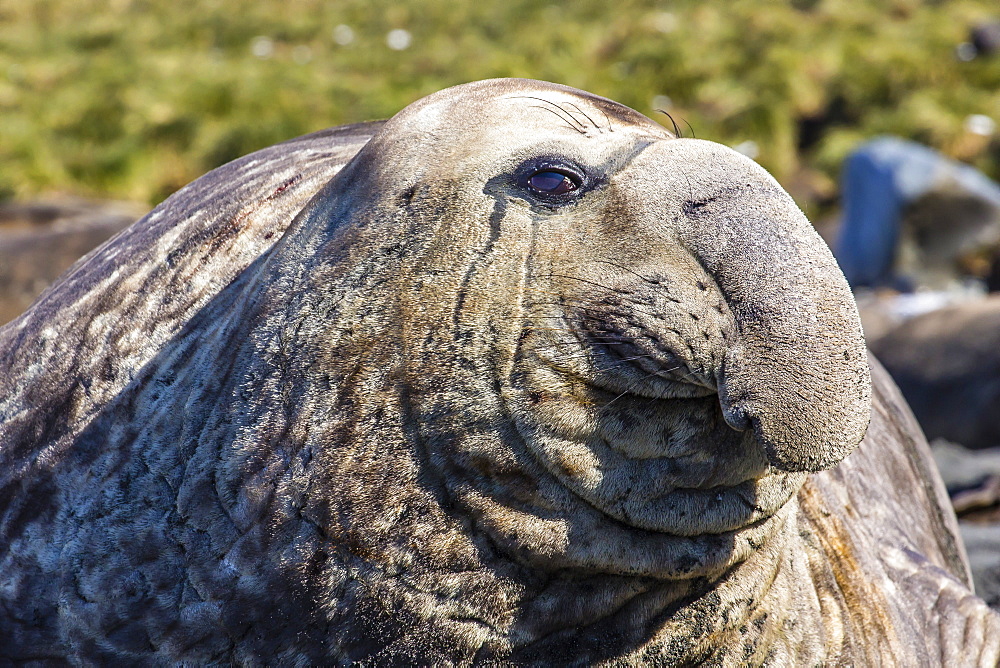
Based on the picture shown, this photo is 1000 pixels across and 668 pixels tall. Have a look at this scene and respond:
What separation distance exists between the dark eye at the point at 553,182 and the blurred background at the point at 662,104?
8.77ft

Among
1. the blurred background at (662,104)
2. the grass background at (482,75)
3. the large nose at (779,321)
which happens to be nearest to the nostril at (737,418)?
the large nose at (779,321)

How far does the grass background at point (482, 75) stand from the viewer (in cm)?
1370

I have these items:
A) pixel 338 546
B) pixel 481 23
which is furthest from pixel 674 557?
pixel 481 23

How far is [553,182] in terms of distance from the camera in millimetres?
1895

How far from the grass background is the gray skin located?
1072 cm

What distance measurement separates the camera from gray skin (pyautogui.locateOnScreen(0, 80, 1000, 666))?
174 cm

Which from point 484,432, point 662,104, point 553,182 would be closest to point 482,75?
point 662,104

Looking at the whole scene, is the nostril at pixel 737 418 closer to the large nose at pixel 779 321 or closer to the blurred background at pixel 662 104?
the large nose at pixel 779 321

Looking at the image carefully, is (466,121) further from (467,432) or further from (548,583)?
(548,583)

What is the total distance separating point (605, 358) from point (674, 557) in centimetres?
39

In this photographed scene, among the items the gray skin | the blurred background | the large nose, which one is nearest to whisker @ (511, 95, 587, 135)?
the gray skin

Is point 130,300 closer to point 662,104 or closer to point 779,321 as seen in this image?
point 779,321

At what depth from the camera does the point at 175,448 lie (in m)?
2.06

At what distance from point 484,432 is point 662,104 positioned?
14.4 metres
